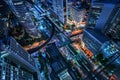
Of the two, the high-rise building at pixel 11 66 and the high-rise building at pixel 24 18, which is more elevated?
the high-rise building at pixel 11 66

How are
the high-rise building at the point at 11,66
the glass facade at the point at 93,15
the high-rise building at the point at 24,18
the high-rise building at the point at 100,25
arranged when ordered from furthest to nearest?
the high-rise building at the point at 24,18, the glass facade at the point at 93,15, the high-rise building at the point at 100,25, the high-rise building at the point at 11,66

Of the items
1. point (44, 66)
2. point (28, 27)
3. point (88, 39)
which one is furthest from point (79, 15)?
point (44, 66)

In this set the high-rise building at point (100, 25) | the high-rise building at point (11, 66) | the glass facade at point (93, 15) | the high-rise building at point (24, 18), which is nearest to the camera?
the high-rise building at point (11, 66)

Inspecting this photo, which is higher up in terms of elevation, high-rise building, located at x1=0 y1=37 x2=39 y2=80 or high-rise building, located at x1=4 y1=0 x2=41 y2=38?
high-rise building, located at x1=0 y1=37 x2=39 y2=80

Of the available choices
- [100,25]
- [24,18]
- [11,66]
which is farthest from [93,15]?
[11,66]

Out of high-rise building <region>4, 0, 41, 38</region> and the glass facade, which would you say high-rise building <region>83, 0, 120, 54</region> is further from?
high-rise building <region>4, 0, 41, 38</region>

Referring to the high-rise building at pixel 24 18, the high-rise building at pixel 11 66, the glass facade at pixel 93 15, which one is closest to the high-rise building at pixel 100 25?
the glass facade at pixel 93 15

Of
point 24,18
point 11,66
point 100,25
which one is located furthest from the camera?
point 24,18

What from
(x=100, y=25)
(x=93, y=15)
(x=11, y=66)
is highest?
(x=11, y=66)

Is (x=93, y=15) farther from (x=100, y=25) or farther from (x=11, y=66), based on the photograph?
(x=11, y=66)

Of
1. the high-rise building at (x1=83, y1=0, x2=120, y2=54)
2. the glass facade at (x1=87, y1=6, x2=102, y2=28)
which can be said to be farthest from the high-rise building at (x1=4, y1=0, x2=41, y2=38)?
the glass facade at (x1=87, y1=6, x2=102, y2=28)

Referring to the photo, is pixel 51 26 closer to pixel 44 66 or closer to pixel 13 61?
pixel 44 66

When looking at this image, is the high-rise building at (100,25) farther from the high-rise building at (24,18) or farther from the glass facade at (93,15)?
the high-rise building at (24,18)

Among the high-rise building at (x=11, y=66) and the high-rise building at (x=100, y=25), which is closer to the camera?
the high-rise building at (x=11, y=66)
